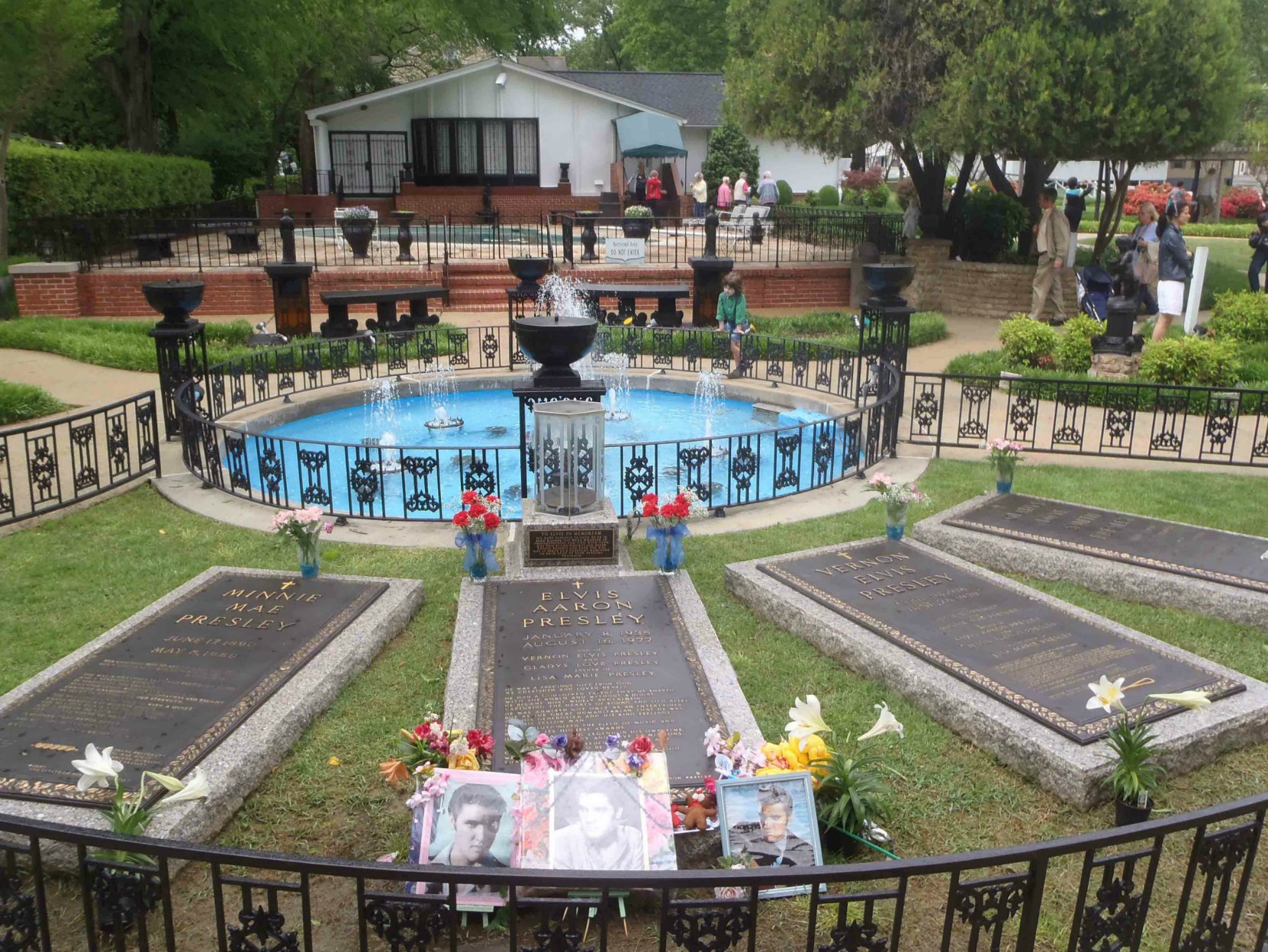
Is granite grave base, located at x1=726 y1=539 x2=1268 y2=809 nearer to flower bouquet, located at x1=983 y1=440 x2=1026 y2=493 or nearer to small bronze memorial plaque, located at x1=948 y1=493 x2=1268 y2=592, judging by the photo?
small bronze memorial plaque, located at x1=948 y1=493 x2=1268 y2=592

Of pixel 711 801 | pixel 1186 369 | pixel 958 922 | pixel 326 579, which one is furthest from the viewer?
pixel 1186 369

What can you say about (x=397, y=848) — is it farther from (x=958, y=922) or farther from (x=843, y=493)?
(x=843, y=493)

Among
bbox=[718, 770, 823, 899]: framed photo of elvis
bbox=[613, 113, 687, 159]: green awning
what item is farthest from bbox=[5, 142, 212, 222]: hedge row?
bbox=[718, 770, 823, 899]: framed photo of elvis

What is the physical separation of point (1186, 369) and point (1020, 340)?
234 cm

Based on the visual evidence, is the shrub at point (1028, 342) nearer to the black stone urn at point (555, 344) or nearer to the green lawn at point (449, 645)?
the green lawn at point (449, 645)

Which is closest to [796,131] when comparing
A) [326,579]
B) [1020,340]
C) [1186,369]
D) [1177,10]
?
[1177,10]

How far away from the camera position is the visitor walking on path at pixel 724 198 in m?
33.7

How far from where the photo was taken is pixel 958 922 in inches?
178

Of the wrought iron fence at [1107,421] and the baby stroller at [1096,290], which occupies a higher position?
the baby stroller at [1096,290]

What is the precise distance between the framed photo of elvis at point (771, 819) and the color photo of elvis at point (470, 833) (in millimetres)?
958

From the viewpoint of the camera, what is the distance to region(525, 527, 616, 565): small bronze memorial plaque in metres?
8.08

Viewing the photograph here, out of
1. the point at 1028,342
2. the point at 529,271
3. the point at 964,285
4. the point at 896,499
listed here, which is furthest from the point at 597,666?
the point at 964,285

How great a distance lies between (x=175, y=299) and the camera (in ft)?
37.1

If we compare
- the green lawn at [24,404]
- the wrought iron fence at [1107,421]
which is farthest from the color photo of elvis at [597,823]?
the green lawn at [24,404]
